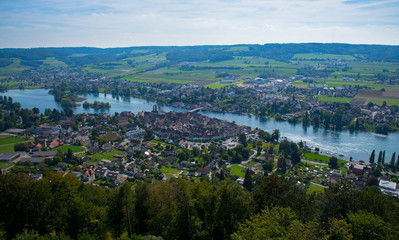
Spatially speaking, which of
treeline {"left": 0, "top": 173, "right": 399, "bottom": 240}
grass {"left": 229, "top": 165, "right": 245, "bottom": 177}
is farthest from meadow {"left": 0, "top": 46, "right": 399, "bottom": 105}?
treeline {"left": 0, "top": 173, "right": 399, "bottom": 240}

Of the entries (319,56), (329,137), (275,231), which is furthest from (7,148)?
(319,56)

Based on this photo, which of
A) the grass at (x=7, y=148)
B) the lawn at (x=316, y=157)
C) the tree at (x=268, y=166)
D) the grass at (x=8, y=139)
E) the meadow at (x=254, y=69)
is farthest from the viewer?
the meadow at (x=254, y=69)

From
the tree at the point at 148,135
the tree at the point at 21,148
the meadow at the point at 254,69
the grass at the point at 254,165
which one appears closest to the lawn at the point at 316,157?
the grass at the point at 254,165

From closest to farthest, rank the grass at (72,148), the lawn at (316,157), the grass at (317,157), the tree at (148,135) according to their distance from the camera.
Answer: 1. the grass at (317,157)
2. the lawn at (316,157)
3. the grass at (72,148)
4. the tree at (148,135)

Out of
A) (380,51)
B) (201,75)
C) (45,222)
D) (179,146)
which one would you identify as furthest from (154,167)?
(380,51)

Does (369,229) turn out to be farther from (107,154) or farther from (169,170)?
(107,154)

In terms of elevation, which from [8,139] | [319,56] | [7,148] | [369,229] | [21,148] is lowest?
[7,148]

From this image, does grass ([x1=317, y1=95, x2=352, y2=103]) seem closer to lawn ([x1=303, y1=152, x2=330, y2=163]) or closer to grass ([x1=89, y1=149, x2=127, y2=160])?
lawn ([x1=303, y1=152, x2=330, y2=163])

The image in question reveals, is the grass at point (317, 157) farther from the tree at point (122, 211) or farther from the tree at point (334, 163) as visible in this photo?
the tree at point (122, 211)

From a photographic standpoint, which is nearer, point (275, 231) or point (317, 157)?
point (275, 231)
